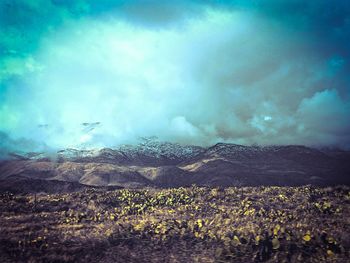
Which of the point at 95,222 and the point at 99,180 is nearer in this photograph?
the point at 95,222

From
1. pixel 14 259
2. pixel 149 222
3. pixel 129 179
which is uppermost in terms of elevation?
pixel 129 179

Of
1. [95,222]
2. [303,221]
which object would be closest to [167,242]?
[95,222]

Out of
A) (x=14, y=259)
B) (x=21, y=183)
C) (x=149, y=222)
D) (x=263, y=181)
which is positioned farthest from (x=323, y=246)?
(x=263, y=181)

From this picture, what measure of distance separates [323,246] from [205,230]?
991 cm

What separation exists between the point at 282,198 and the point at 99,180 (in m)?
117

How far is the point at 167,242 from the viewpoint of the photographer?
99.9ft

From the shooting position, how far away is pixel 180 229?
108 feet

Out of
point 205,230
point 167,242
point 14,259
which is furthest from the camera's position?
point 205,230

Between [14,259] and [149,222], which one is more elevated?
[149,222]

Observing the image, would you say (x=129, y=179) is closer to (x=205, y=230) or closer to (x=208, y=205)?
(x=208, y=205)

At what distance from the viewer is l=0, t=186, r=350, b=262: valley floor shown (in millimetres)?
27703

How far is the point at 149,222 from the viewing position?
3534 centimetres

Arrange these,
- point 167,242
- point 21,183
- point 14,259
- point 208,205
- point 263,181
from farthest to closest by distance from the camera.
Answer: point 263,181 < point 21,183 < point 208,205 < point 167,242 < point 14,259

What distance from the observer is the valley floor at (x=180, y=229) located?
90.9ft
